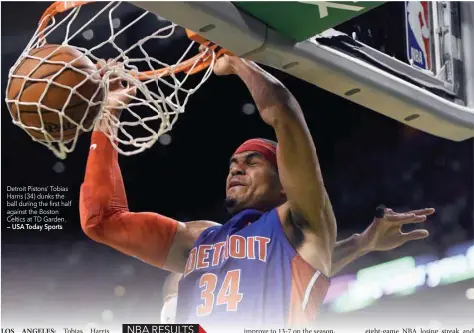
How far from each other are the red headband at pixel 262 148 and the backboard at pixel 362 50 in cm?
73

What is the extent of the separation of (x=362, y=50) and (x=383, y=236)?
117 cm

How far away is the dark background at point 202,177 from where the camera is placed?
101 inches

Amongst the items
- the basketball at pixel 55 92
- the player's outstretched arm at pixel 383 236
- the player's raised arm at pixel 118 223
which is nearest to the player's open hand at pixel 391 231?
the player's outstretched arm at pixel 383 236

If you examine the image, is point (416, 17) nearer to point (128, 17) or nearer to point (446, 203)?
point (128, 17)

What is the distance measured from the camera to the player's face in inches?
97.5

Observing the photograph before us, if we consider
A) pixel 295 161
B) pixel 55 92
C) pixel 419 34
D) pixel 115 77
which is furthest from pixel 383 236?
pixel 55 92

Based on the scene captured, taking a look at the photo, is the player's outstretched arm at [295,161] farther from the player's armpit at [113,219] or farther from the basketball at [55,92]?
the basketball at [55,92]

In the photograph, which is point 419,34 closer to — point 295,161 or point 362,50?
point 362,50

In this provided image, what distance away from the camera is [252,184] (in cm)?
253

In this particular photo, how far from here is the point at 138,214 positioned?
2.54 metres

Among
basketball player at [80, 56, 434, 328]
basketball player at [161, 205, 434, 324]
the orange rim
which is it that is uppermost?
the orange rim

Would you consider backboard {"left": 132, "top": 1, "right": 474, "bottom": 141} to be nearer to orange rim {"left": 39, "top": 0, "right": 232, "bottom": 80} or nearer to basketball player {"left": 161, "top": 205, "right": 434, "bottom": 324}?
orange rim {"left": 39, "top": 0, "right": 232, "bottom": 80}

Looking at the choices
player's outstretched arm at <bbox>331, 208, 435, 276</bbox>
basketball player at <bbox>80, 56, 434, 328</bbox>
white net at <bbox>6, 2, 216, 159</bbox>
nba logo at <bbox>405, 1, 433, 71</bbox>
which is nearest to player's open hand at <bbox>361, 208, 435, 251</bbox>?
player's outstretched arm at <bbox>331, 208, 435, 276</bbox>

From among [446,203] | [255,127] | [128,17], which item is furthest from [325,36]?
[446,203]
